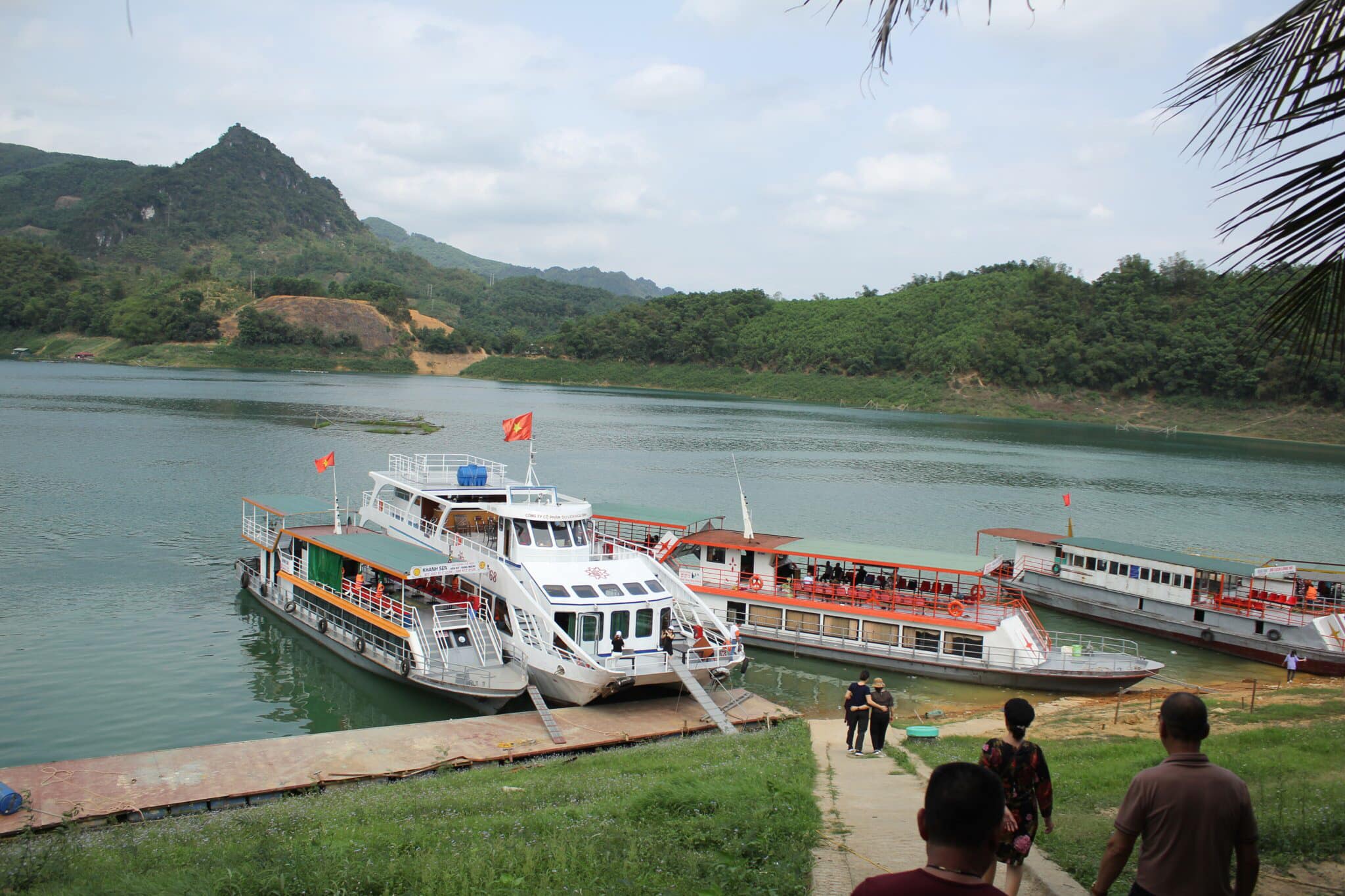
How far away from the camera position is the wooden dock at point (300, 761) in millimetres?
14562

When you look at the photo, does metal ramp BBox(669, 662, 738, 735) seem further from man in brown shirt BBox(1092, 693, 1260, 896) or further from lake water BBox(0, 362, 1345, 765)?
man in brown shirt BBox(1092, 693, 1260, 896)

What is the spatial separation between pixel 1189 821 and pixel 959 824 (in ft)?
7.20

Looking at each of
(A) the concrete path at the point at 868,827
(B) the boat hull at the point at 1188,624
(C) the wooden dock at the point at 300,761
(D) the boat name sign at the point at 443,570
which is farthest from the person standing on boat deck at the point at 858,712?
(B) the boat hull at the point at 1188,624

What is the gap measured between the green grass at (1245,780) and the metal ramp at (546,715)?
24.1ft

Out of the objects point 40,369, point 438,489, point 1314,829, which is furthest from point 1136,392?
point 40,369

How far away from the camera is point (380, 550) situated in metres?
25.3

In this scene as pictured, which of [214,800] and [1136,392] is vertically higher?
[1136,392]

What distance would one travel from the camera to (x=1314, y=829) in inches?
339

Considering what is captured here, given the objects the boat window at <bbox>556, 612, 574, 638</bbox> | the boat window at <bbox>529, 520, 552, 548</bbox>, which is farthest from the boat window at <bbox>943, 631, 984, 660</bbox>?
the boat window at <bbox>529, 520, 552, 548</bbox>

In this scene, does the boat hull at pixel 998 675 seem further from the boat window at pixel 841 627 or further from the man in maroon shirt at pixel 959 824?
the man in maroon shirt at pixel 959 824

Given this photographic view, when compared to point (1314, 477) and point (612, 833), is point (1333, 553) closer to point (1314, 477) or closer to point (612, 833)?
point (1314, 477)

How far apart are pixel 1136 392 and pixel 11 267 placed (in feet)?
656

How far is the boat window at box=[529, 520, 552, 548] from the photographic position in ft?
78.7

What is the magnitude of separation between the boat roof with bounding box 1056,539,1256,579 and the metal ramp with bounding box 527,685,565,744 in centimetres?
2397
